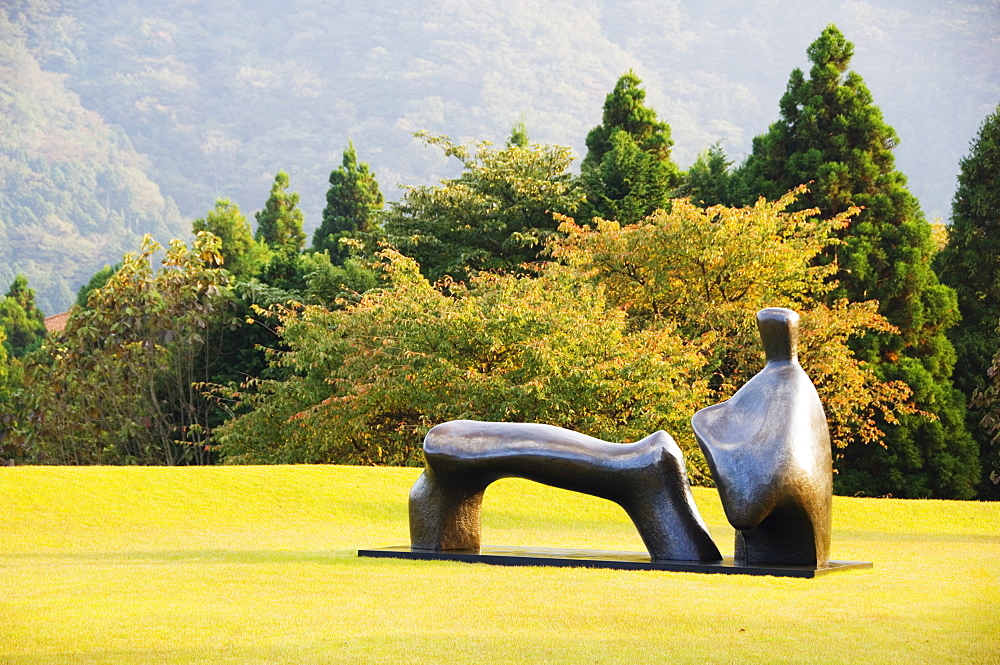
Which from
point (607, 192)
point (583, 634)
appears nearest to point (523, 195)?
point (607, 192)

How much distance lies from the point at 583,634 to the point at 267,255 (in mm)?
32372

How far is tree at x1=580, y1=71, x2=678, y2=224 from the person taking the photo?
24.8 metres

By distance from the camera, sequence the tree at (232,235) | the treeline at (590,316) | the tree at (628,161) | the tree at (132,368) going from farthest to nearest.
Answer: the tree at (232,235), the tree at (628,161), the tree at (132,368), the treeline at (590,316)

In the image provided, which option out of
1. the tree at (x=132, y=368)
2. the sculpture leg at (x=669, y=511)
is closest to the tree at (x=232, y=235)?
the tree at (x=132, y=368)

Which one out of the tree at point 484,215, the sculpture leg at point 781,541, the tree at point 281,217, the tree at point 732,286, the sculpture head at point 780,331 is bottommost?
the sculpture leg at point 781,541

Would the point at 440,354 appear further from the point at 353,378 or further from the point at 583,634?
the point at 583,634

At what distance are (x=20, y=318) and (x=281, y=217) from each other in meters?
12.0

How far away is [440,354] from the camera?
17.1 metres

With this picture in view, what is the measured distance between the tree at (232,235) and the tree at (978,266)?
20.6 m

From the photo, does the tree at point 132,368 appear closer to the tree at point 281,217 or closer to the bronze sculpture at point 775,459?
the bronze sculpture at point 775,459

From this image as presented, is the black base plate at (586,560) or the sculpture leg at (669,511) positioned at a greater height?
the sculpture leg at (669,511)

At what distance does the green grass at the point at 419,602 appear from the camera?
197 inches

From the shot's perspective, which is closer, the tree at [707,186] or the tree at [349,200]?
the tree at [707,186]

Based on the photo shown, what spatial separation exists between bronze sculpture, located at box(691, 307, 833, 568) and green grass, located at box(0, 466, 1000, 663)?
1.36 feet
